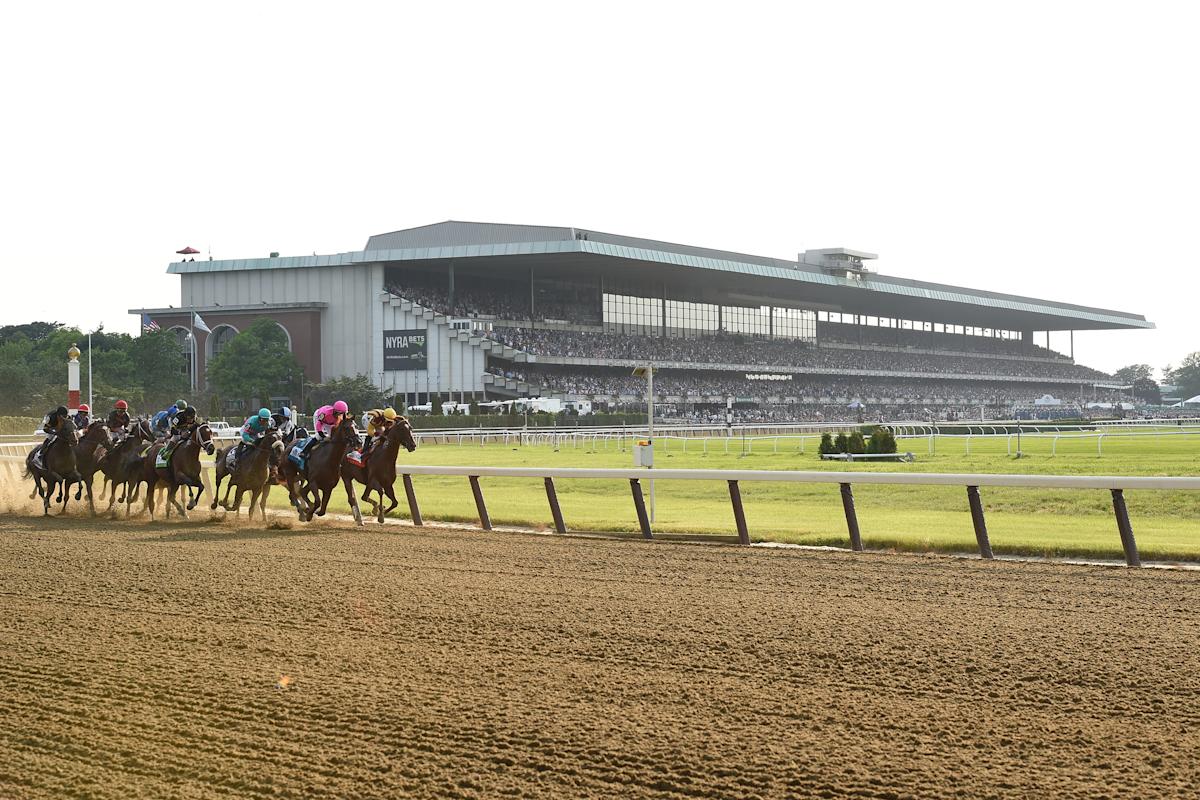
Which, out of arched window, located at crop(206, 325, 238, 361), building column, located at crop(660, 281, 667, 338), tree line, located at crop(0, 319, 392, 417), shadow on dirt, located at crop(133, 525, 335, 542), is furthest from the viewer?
building column, located at crop(660, 281, 667, 338)

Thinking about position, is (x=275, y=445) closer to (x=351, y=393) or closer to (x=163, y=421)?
(x=163, y=421)

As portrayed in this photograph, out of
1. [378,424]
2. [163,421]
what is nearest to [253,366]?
[163,421]

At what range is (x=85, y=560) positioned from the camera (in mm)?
10750

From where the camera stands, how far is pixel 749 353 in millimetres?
68812

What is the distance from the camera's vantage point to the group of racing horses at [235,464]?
14023mm

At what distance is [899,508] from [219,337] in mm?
50683

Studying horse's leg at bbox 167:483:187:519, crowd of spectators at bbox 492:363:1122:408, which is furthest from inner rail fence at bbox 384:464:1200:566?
crowd of spectators at bbox 492:363:1122:408

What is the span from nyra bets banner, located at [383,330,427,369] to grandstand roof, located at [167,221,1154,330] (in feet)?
11.4

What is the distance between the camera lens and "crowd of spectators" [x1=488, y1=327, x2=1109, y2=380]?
195 feet

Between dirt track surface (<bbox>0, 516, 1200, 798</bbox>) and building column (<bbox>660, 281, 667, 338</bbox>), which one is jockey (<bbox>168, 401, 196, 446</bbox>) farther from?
building column (<bbox>660, 281, 667, 338</bbox>)

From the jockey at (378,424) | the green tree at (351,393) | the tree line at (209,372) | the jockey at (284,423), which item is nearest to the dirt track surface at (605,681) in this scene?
the jockey at (378,424)

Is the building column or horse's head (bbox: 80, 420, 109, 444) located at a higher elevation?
the building column

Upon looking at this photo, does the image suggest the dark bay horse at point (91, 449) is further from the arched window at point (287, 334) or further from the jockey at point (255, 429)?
the arched window at point (287, 334)

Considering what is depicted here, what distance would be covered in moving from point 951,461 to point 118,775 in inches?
853
